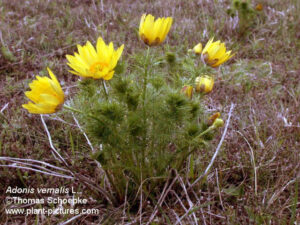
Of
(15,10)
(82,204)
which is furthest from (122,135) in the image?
(15,10)

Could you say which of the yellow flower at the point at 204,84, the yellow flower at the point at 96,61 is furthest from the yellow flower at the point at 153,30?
the yellow flower at the point at 204,84

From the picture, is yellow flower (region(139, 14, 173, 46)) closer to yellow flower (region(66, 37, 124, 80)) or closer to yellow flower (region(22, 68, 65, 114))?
yellow flower (region(66, 37, 124, 80))

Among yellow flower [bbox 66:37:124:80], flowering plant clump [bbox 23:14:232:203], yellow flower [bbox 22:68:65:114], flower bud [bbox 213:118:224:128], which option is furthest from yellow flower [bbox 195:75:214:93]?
yellow flower [bbox 22:68:65:114]

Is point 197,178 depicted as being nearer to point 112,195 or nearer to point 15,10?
point 112,195

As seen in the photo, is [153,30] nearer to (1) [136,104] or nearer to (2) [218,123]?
(1) [136,104]

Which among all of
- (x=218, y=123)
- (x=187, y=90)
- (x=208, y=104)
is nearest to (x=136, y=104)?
(x=187, y=90)
